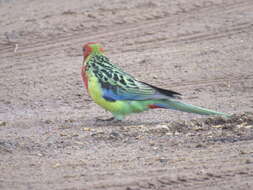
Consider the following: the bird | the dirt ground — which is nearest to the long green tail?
the bird

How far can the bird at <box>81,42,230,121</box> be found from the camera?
30.6 feet

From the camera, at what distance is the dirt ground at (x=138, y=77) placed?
7.16 meters

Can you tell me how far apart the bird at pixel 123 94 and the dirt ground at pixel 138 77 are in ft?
0.57

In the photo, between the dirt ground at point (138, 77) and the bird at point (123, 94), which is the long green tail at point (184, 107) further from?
the dirt ground at point (138, 77)

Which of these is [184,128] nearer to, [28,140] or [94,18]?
[28,140]

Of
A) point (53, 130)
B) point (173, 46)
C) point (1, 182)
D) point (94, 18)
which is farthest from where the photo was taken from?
point (94, 18)

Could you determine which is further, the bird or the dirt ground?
the bird

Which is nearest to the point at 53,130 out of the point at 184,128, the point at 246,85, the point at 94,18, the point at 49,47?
the point at 184,128

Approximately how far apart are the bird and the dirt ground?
17cm

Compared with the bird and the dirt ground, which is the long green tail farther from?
the dirt ground

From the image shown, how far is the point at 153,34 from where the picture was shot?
43.8 ft

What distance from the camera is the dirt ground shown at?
716 centimetres

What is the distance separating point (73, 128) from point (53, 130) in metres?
0.24

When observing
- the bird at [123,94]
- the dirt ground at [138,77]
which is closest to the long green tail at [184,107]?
the bird at [123,94]
